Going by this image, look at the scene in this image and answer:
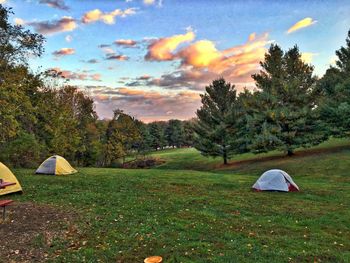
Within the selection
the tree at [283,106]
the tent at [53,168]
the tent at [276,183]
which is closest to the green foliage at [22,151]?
the tent at [53,168]

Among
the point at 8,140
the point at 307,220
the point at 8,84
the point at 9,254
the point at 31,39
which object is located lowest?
the point at 307,220

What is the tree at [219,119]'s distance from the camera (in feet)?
143

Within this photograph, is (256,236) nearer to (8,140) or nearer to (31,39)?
(31,39)

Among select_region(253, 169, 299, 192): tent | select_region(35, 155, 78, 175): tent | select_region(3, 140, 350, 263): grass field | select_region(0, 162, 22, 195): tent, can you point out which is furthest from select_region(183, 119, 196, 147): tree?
select_region(0, 162, 22, 195): tent

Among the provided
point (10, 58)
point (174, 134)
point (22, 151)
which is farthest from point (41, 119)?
point (174, 134)

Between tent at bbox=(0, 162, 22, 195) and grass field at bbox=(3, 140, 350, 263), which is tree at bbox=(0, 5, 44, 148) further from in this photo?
tent at bbox=(0, 162, 22, 195)

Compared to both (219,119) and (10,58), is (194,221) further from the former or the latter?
(219,119)

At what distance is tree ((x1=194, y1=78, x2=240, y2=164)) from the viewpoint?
43.7 meters

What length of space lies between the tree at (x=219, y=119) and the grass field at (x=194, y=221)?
22.7 meters

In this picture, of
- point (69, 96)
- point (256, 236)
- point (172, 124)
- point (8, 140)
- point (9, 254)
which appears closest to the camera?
point (9, 254)

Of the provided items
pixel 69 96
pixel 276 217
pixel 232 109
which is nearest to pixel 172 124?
pixel 69 96

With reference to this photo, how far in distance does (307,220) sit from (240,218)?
8.82 ft

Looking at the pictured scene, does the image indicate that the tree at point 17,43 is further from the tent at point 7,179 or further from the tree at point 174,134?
the tree at point 174,134

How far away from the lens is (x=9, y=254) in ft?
28.7
